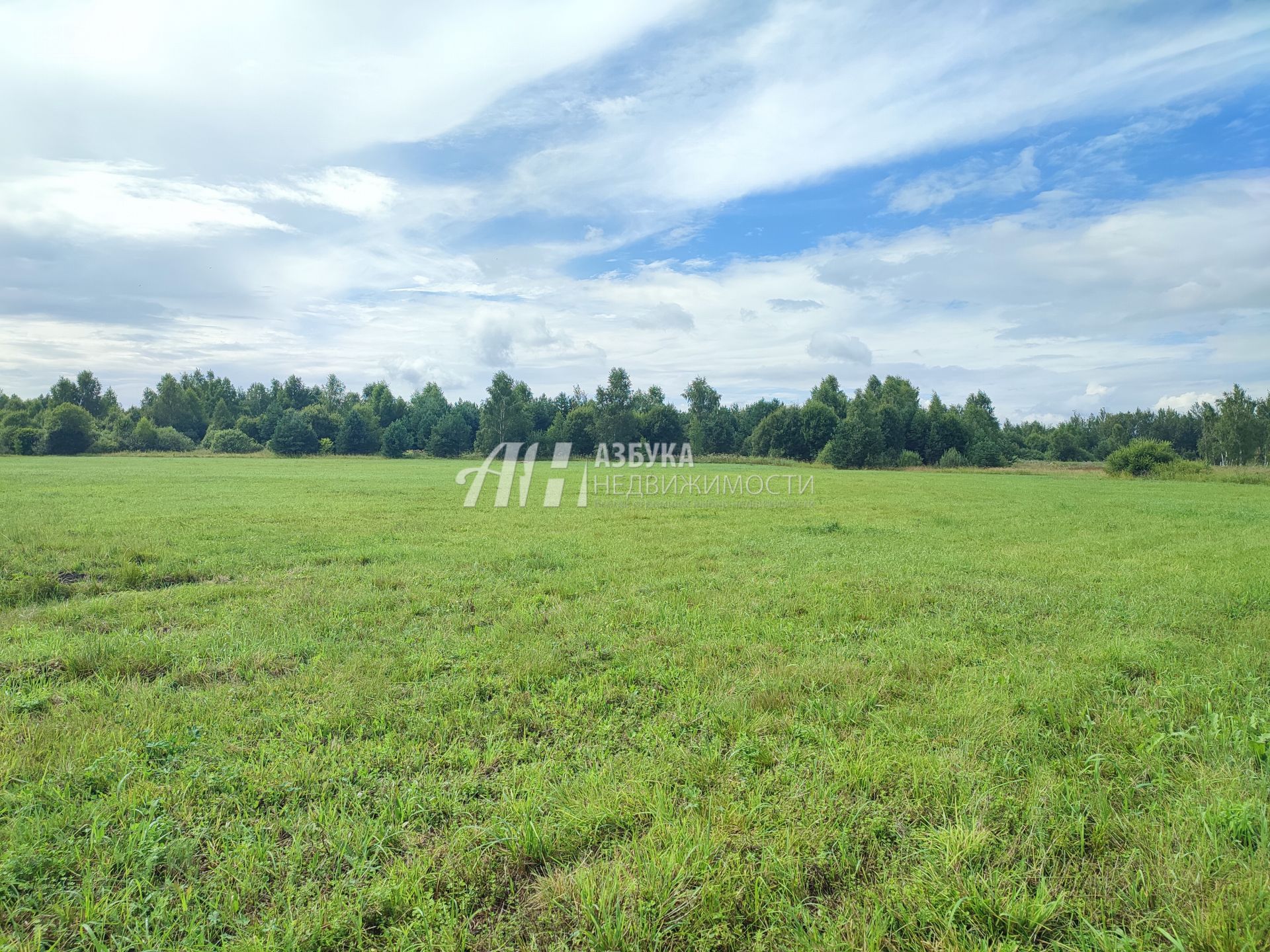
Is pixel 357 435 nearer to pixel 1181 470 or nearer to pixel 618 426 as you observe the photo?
pixel 618 426

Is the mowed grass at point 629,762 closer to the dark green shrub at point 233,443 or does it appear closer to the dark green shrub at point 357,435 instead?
the dark green shrub at point 357,435

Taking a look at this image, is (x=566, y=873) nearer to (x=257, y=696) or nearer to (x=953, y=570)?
(x=257, y=696)

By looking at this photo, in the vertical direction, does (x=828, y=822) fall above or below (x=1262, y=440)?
below

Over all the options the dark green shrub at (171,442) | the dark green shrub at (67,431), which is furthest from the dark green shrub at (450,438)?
the dark green shrub at (67,431)

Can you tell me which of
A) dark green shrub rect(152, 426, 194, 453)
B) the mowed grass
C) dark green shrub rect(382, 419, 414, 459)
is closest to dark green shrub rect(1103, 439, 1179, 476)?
the mowed grass

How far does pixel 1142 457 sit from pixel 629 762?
64749 millimetres

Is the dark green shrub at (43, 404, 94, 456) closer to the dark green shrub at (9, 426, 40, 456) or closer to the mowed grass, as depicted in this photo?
the dark green shrub at (9, 426, 40, 456)

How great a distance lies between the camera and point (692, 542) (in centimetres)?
1287

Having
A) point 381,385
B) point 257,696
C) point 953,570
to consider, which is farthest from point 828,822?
point 381,385

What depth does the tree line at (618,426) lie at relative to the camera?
7738 cm

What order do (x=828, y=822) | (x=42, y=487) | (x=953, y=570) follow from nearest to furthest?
(x=828, y=822) → (x=953, y=570) → (x=42, y=487)

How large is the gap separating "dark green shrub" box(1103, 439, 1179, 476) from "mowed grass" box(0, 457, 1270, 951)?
53.7 meters

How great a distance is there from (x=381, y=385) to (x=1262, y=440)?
149092 millimetres

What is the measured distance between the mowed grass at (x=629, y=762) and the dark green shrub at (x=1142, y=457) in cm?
5374
